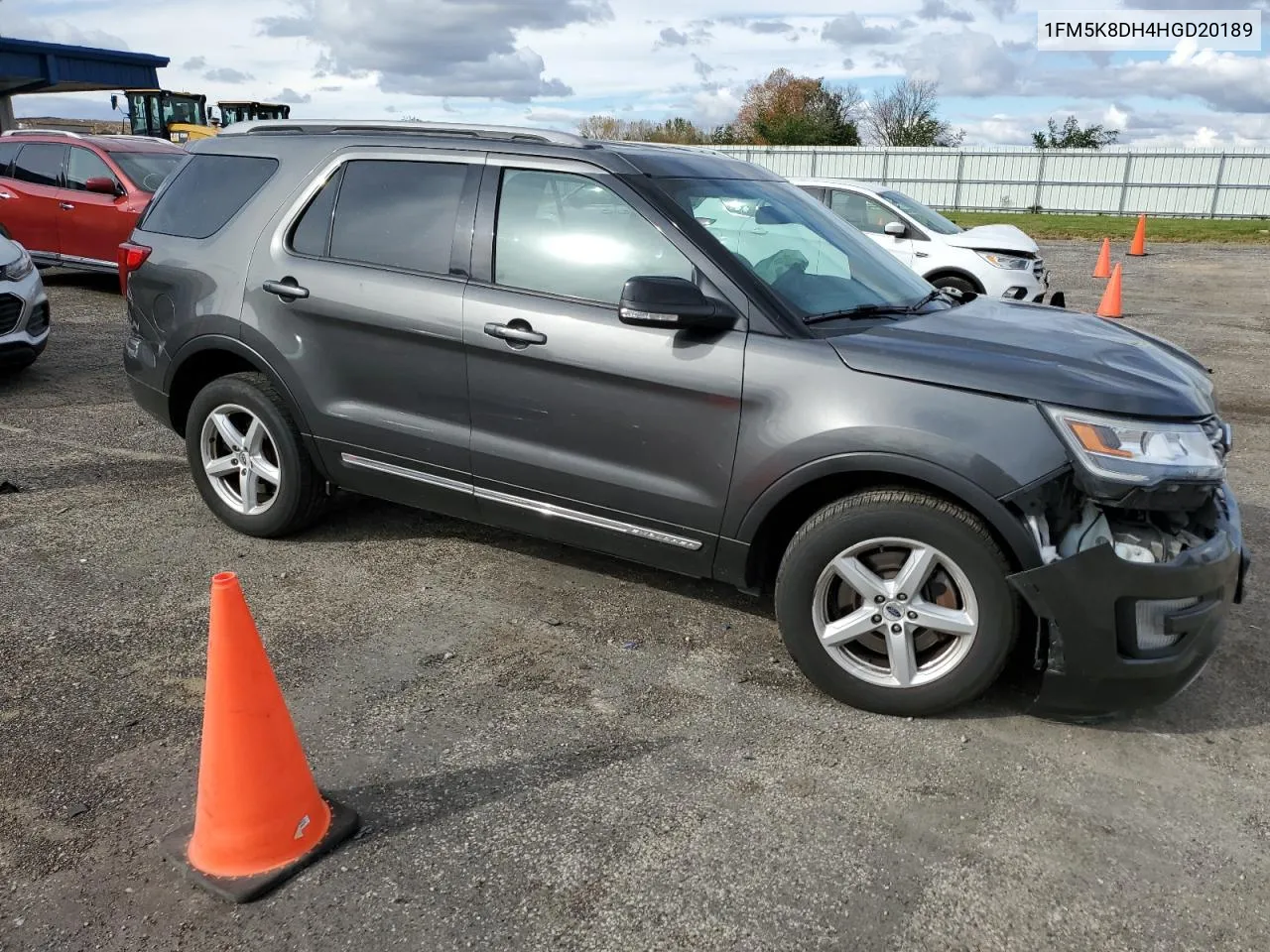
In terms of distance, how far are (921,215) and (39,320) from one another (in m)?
9.53

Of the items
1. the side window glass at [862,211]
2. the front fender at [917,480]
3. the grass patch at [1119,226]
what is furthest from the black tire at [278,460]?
the grass patch at [1119,226]

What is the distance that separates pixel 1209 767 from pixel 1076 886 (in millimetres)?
878

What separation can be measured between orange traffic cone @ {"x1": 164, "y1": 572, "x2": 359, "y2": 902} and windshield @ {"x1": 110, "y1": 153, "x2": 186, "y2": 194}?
35.5ft

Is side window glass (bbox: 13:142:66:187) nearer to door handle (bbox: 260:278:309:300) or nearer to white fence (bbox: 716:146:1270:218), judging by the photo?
door handle (bbox: 260:278:309:300)

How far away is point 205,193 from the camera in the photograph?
16.1 ft

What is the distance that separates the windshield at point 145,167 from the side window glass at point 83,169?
6.5 inches

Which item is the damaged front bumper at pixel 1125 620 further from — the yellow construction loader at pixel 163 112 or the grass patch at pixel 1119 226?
the yellow construction loader at pixel 163 112

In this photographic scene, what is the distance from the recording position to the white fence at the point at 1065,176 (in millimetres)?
34594

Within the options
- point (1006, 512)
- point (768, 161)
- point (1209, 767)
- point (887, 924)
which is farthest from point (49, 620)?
point (768, 161)

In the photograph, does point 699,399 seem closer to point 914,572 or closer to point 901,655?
point 914,572

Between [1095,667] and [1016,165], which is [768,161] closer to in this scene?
[1016,165]

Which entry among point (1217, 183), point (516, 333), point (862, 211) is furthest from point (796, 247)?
point (1217, 183)

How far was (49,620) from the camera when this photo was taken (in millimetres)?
4047

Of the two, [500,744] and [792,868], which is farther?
[500,744]
